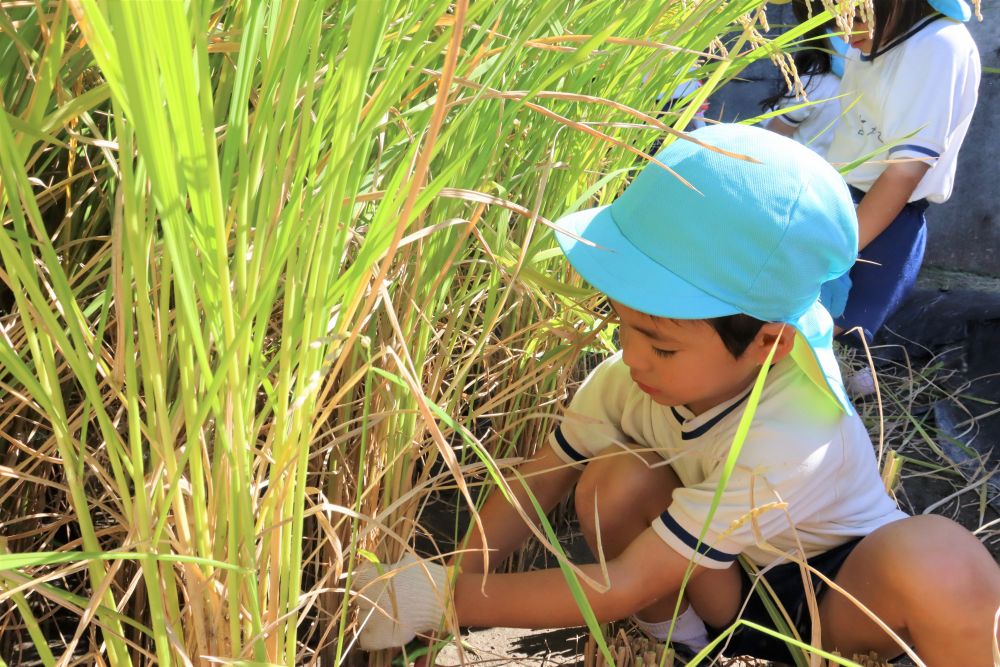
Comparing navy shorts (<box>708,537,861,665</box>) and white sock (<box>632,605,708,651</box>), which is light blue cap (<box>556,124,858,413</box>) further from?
white sock (<box>632,605,708,651</box>)

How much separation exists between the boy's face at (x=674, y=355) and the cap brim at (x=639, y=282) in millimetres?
46

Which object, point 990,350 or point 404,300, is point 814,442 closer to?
point 404,300

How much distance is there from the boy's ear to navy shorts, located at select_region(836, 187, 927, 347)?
3.62 feet

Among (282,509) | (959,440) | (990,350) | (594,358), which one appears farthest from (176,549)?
(990,350)

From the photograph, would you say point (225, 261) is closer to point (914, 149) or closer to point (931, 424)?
point (914, 149)

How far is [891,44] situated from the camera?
187 cm

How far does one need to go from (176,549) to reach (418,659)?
0.54m

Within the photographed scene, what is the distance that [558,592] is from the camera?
102 cm

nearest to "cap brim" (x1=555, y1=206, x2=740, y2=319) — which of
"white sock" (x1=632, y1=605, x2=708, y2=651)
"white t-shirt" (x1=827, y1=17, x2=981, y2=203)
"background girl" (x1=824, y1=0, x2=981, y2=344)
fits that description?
"white sock" (x1=632, y1=605, x2=708, y2=651)

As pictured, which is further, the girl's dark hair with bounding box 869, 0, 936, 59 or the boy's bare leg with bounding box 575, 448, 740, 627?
the girl's dark hair with bounding box 869, 0, 936, 59

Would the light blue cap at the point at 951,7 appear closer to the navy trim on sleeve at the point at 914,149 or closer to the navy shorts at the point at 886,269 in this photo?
the navy trim on sleeve at the point at 914,149

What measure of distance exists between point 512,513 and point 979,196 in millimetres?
2784

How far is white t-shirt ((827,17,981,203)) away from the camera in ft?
5.89

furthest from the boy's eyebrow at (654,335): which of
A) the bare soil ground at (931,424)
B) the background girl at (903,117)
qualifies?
the background girl at (903,117)
